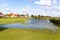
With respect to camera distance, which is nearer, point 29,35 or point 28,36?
point 28,36

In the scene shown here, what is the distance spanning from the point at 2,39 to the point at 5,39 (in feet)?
1.48

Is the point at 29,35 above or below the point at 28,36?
below

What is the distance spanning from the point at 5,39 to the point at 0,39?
744 mm

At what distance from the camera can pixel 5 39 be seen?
20.2 metres

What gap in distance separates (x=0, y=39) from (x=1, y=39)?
0.15 meters

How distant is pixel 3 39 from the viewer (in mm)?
20250

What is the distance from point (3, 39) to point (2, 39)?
15cm

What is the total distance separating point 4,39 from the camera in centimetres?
2025

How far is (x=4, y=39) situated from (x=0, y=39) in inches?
23.3

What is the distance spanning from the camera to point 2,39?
66.5ft

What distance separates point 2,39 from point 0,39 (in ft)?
0.96

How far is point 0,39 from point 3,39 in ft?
1.47
